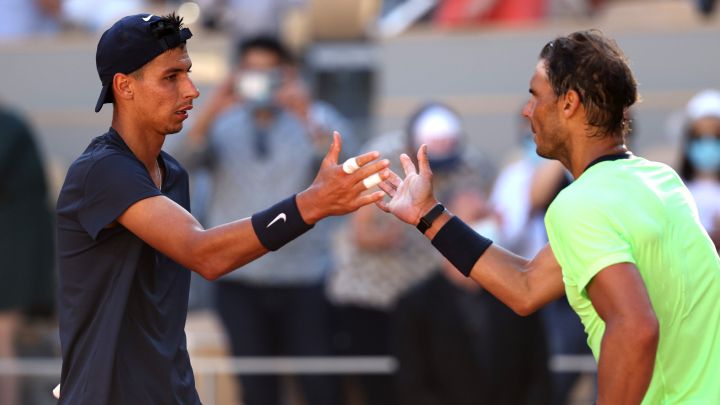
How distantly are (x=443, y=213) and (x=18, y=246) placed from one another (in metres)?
4.59

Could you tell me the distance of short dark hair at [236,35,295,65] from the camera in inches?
318

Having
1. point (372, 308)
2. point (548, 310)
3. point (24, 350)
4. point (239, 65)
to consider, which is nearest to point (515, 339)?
point (548, 310)

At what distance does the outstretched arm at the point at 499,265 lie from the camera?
4098 mm

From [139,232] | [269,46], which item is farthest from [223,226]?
[269,46]

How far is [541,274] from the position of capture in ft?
13.5

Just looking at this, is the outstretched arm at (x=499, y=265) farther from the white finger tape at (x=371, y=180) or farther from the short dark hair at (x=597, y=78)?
the short dark hair at (x=597, y=78)

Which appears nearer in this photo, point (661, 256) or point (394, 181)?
point (661, 256)

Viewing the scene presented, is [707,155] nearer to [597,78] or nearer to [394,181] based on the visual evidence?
[394,181]

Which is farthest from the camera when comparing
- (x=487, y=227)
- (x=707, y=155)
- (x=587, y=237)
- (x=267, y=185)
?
(x=267, y=185)

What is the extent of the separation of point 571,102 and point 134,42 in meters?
1.32

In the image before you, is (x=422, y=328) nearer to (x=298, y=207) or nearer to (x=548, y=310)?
(x=548, y=310)

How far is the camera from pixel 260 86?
26.0 feet

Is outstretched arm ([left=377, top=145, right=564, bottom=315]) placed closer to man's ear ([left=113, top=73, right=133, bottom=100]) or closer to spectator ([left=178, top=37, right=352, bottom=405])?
man's ear ([left=113, top=73, right=133, bottom=100])

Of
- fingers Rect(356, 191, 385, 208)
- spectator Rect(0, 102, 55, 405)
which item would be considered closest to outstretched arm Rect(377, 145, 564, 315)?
fingers Rect(356, 191, 385, 208)
